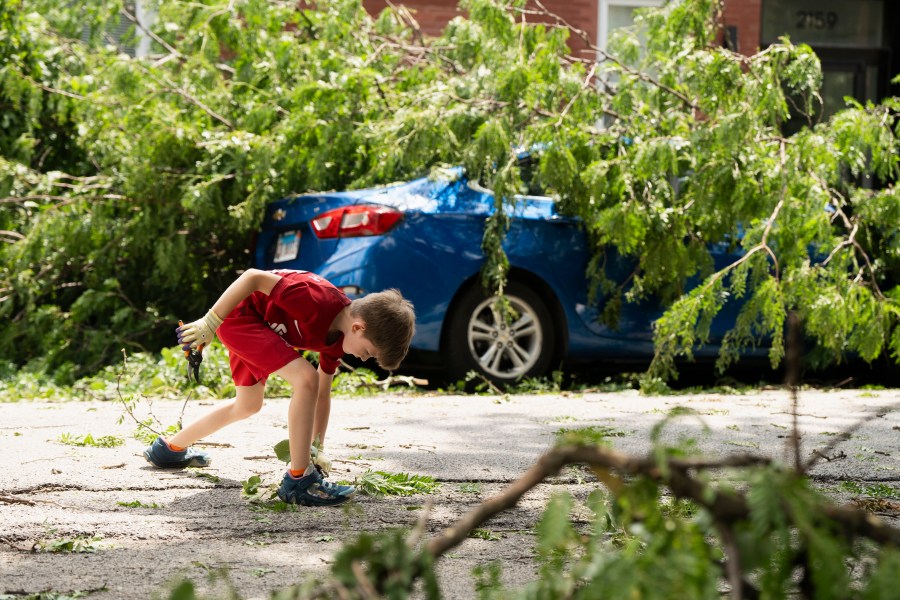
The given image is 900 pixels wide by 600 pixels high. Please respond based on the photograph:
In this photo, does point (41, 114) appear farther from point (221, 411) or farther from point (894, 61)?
point (894, 61)

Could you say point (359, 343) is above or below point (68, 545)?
above

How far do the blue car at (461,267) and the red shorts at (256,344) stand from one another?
3.02m

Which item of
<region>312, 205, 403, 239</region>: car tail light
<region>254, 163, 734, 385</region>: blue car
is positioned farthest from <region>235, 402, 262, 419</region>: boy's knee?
<region>312, 205, 403, 239</region>: car tail light

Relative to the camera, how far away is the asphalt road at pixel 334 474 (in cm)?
318

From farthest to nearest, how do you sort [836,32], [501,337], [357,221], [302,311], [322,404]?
[836,32]
[501,337]
[357,221]
[322,404]
[302,311]

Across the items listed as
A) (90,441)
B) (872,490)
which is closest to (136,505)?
(90,441)

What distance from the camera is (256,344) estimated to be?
170 inches

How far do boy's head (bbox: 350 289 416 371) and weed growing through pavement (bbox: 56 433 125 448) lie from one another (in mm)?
1641

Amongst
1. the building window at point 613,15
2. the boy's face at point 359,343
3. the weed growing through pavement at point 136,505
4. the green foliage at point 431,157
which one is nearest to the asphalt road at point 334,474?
the weed growing through pavement at point 136,505

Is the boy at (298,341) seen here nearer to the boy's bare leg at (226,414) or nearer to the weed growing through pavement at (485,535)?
the boy's bare leg at (226,414)

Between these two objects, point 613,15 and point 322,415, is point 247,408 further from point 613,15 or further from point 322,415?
point 613,15

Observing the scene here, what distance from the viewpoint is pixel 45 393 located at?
7898mm

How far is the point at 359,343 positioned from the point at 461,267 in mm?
3507

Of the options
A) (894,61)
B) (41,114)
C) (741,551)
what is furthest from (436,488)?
(894,61)
